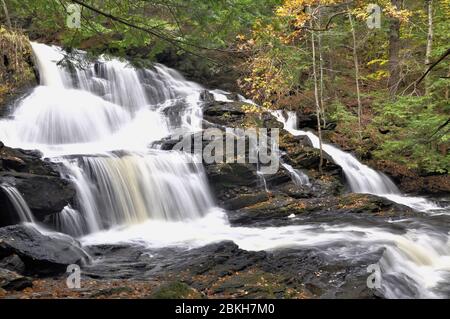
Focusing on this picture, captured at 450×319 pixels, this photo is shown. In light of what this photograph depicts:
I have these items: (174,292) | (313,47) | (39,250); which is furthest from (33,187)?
(313,47)

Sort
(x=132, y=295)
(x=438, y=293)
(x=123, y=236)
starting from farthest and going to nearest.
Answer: (x=123, y=236) → (x=438, y=293) → (x=132, y=295)

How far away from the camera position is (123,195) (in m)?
10.9

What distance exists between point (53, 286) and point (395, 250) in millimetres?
5906

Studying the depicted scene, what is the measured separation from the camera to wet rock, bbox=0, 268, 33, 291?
18.9 feet

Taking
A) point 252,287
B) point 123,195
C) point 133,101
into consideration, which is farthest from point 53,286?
point 133,101

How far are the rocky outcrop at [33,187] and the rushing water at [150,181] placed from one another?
0.54 metres

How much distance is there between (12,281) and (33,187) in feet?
11.8

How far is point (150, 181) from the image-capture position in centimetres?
1162

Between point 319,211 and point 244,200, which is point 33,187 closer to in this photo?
point 244,200

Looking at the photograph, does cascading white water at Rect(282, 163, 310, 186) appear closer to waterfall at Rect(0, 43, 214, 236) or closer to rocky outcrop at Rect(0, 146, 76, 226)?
waterfall at Rect(0, 43, 214, 236)

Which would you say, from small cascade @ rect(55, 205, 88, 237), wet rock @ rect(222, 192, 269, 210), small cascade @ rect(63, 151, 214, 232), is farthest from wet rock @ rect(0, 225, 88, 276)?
wet rock @ rect(222, 192, 269, 210)

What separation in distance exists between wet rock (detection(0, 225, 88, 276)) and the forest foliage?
3.27 meters

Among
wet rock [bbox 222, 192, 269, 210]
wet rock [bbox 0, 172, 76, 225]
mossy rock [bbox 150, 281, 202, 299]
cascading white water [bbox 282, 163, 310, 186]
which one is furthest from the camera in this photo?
cascading white water [bbox 282, 163, 310, 186]
